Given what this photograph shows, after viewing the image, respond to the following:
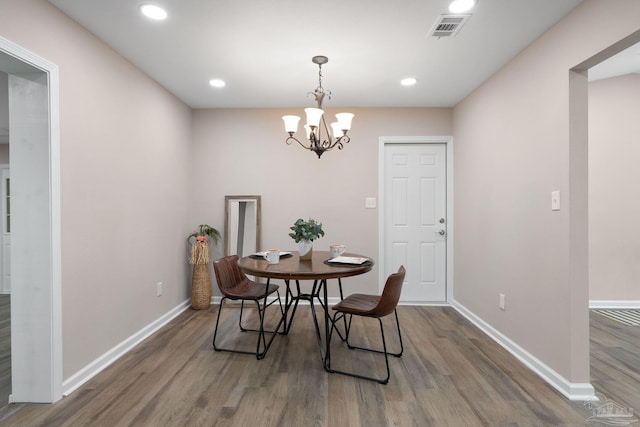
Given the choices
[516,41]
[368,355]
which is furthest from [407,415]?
[516,41]

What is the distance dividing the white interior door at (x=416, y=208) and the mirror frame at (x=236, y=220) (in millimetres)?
1630

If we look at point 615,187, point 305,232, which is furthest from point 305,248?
point 615,187

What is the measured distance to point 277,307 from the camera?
13.9 ft

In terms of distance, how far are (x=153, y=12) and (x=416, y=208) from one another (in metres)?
3.39

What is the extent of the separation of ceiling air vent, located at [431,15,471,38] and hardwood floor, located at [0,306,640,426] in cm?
245

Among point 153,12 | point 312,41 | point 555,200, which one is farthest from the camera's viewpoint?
point 312,41

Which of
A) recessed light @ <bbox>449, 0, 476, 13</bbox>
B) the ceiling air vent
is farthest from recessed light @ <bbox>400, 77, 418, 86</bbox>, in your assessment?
recessed light @ <bbox>449, 0, 476, 13</bbox>

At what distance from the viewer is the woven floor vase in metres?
4.10

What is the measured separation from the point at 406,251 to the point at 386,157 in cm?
122

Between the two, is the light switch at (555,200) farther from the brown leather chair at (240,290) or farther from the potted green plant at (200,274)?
the potted green plant at (200,274)

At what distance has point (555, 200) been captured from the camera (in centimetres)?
238

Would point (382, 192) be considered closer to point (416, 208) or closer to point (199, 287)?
point (416, 208)

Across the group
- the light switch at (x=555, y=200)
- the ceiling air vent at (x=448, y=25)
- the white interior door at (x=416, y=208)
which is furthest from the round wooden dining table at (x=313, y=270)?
the ceiling air vent at (x=448, y=25)

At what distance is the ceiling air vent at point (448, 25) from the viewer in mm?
2299
